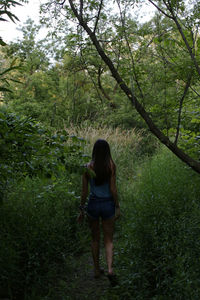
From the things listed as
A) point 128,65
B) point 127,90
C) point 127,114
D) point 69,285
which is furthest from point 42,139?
point 127,114

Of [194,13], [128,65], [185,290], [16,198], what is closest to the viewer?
[185,290]

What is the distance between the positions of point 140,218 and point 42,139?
80.9 inches

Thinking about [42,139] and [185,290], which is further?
[185,290]

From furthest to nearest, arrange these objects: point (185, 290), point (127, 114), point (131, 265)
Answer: point (127, 114) < point (131, 265) < point (185, 290)

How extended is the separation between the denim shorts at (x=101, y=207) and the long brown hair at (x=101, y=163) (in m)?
0.23

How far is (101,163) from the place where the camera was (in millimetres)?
4102

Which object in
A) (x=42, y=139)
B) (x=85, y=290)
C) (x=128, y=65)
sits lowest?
(x=85, y=290)

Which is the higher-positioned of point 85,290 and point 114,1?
point 114,1

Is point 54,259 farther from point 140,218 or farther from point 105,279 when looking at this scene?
point 140,218

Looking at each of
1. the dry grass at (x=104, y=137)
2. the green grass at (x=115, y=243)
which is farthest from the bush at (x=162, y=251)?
the dry grass at (x=104, y=137)

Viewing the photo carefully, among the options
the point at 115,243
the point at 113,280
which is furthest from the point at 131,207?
the point at 113,280

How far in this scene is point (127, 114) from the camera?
14.4 metres

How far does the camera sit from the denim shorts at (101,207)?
4.12 meters

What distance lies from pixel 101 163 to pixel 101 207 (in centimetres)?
57
